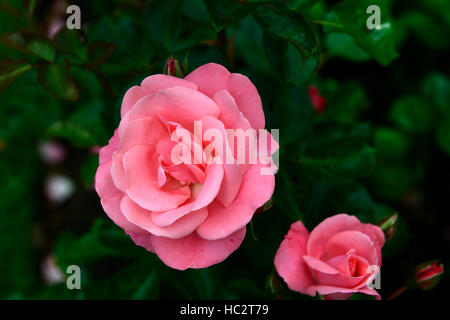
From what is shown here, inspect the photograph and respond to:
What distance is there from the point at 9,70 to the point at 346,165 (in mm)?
630

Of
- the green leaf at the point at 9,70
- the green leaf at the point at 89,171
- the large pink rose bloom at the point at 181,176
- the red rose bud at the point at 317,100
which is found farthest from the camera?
the red rose bud at the point at 317,100

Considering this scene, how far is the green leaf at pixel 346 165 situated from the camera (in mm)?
772

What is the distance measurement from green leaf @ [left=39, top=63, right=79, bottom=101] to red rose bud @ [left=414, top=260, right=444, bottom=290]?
678 millimetres

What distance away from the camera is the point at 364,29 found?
0.68m

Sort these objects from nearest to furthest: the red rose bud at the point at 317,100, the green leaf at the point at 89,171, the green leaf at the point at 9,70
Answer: the green leaf at the point at 9,70
the green leaf at the point at 89,171
the red rose bud at the point at 317,100

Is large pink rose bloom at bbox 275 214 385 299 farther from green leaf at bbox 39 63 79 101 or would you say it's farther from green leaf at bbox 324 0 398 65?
green leaf at bbox 39 63 79 101

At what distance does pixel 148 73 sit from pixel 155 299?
1.40 ft

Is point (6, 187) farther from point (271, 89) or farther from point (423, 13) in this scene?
point (423, 13)

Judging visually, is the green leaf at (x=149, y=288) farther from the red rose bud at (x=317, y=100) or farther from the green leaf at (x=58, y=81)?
the red rose bud at (x=317, y=100)

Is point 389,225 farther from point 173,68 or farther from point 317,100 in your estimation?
point 317,100

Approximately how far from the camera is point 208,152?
0.55 m

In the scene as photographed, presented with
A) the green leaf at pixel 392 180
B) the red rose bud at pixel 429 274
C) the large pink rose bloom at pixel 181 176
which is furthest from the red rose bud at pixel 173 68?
the green leaf at pixel 392 180

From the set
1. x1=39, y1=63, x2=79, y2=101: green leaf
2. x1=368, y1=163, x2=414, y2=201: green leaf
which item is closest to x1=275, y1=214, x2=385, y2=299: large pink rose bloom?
x1=39, y1=63, x2=79, y2=101: green leaf

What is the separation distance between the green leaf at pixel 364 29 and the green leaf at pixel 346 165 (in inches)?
7.2
